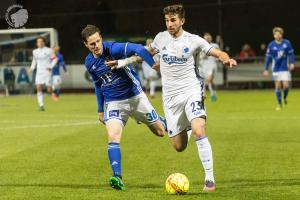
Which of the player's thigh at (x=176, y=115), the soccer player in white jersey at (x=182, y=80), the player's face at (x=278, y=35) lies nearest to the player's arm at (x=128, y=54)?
the soccer player in white jersey at (x=182, y=80)

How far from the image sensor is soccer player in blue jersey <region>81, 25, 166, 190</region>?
10391 millimetres

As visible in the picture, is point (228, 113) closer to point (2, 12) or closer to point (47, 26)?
point (2, 12)

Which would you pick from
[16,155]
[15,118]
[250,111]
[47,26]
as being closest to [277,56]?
[250,111]

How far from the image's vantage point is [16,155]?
14.5 metres

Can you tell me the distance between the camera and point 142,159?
44.6ft

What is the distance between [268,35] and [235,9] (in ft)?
7.84

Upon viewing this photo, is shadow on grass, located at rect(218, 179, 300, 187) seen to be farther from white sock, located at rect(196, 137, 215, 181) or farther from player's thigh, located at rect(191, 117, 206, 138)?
player's thigh, located at rect(191, 117, 206, 138)

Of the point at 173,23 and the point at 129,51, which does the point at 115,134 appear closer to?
the point at 129,51

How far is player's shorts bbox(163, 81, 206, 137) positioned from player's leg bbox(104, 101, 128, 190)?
782 mm

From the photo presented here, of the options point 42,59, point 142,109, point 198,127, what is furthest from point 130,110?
point 42,59

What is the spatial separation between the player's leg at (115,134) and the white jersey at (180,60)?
3.10 ft

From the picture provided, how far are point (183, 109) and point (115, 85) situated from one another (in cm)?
116

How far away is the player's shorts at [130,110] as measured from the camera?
11055 mm

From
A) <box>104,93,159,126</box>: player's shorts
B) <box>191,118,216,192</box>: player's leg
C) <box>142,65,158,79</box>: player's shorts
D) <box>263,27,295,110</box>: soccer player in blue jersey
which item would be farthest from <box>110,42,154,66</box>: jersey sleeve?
<box>142,65,158,79</box>: player's shorts
